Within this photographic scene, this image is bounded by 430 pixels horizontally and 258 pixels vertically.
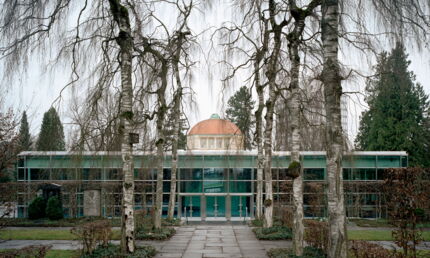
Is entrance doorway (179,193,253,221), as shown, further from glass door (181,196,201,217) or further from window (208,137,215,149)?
window (208,137,215,149)

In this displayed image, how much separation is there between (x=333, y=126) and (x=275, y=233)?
8.49 meters

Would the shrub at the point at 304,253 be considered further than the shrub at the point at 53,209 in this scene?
No

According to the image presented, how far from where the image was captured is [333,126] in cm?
796

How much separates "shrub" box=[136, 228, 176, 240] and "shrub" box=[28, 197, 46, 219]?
33.7 ft

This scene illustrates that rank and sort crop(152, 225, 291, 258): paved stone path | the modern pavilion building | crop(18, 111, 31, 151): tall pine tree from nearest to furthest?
crop(152, 225, 291, 258): paved stone path < crop(18, 111, 31, 151): tall pine tree < the modern pavilion building

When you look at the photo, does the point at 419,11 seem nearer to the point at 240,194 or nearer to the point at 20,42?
the point at 20,42

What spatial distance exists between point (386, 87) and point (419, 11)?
154 cm

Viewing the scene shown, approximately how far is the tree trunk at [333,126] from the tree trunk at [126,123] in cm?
522

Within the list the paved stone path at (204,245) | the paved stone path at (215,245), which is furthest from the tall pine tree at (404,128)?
the paved stone path at (204,245)

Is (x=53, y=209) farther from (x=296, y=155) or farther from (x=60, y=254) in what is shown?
(x=296, y=155)

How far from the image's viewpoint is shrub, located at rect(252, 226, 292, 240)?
48.8 ft

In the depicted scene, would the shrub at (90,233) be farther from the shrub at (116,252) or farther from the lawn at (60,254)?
the lawn at (60,254)

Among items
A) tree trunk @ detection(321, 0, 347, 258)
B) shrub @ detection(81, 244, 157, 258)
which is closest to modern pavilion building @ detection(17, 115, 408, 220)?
shrub @ detection(81, 244, 157, 258)

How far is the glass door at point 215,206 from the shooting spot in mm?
29000
